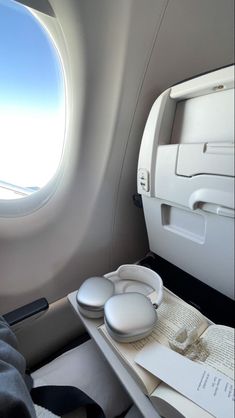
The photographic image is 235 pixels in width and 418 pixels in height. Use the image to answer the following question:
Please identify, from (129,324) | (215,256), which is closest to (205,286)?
(215,256)

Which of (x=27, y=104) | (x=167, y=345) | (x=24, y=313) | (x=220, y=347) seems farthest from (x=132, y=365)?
(x=27, y=104)

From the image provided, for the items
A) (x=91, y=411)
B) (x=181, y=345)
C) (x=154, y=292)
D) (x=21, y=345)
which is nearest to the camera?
(x=181, y=345)

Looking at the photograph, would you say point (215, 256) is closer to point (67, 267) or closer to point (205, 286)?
point (205, 286)

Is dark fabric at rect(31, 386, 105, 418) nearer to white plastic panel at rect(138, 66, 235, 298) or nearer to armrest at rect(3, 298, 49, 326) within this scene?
armrest at rect(3, 298, 49, 326)

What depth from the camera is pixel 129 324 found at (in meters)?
0.51

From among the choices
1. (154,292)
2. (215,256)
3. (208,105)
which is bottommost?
(154,292)

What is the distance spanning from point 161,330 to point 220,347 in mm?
138

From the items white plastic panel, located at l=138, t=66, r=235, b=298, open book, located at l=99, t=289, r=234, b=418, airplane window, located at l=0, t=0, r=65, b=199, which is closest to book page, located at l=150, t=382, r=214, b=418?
open book, located at l=99, t=289, r=234, b=418

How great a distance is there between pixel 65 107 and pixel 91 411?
3.01ft

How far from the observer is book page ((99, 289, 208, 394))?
1.52 feet

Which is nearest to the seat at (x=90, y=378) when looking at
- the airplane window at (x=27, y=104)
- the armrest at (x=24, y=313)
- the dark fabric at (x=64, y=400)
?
the dark fabric at (x=64, y=400)

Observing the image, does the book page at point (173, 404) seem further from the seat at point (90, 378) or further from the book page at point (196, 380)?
the seat at point (90, 378)

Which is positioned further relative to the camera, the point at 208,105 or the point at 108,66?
the point at 108,66

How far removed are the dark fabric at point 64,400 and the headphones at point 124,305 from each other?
0.21 meters
